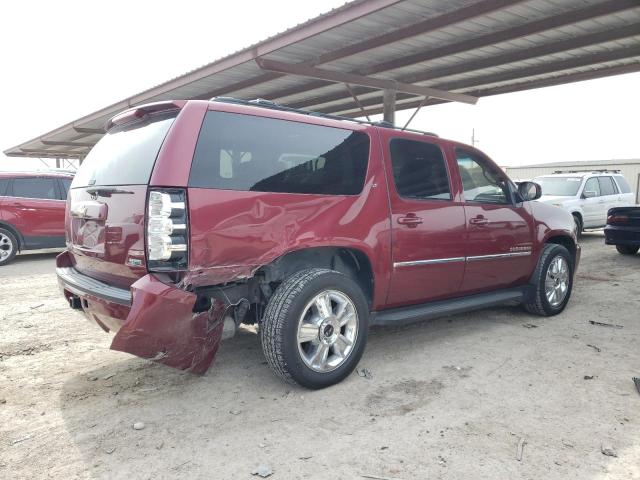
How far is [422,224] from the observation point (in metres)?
3.89

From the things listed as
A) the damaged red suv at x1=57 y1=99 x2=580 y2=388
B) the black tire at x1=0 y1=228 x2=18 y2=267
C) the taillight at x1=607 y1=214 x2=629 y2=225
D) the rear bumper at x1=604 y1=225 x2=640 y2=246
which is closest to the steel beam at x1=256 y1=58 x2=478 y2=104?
the taillight at x1=607 y1=214 x2=629 y2=225

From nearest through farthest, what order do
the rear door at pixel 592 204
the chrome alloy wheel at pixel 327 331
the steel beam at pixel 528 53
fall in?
the chrome alloy wheel at pixel 327 331, the steel beam at pixel 528 53, the rear door at pixel 592 204

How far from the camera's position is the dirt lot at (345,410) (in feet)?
7.94

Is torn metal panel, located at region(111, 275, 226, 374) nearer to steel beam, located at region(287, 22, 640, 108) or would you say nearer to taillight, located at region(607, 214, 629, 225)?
steel beam, located at region(287, 22, 640, 108)

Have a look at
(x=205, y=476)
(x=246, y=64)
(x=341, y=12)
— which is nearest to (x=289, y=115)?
(x=205, y=476)

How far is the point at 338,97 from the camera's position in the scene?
42.2 feet

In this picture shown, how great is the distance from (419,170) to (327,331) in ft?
5.25

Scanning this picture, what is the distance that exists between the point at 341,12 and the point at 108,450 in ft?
21.2

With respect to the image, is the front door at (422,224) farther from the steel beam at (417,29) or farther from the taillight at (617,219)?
the taillight at (617,219)

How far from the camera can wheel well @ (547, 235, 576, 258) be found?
5.38 metres

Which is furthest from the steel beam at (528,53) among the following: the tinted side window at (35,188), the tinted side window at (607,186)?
the tinted side window at (35,188)

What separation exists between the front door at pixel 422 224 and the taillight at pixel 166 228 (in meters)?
1.65

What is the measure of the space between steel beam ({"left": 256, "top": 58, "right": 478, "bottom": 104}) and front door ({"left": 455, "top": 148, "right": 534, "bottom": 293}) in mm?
5269

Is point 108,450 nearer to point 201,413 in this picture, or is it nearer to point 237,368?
point 201,413
